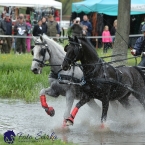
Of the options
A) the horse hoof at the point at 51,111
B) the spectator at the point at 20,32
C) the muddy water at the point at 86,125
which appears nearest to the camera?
the muddy water at the point at 86,125

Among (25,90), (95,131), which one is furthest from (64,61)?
(25,90)

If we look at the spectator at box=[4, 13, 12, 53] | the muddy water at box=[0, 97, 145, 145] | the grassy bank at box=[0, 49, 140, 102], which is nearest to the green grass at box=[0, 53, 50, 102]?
the grassy bank at box=[0, 49, 140, 102]

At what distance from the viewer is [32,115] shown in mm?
13586

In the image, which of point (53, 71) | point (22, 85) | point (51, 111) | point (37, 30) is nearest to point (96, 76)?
point (53, 71)

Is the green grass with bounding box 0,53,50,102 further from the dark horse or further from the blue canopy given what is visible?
the blue canopy

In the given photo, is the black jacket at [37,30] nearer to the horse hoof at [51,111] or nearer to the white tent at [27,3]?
the white tent at [27,3]

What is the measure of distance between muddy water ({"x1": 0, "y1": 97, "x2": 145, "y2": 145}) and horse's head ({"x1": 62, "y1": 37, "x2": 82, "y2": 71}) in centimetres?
122

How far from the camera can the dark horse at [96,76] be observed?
36.7 feet

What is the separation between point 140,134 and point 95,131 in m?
0.81

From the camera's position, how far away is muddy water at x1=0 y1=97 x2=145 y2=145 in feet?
35.3

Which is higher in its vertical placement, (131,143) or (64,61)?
(64,61)

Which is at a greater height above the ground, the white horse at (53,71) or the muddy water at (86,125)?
the white horse at (53,71)

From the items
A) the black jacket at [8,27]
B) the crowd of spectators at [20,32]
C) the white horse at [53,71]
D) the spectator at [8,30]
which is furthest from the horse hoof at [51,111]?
the black jacket at [8,27]

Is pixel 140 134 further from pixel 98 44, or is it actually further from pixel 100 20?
pixel 100 20
